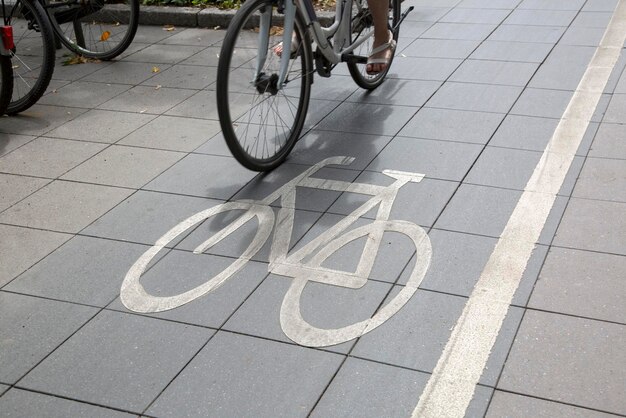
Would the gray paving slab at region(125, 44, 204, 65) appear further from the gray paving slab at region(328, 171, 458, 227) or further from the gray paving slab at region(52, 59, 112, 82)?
the gray paving slab at region(328, 171, 458, 227)

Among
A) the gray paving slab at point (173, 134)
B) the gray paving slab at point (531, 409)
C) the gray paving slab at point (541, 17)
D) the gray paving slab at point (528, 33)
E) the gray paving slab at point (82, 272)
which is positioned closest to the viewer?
the gray paving slab at point (531, 409)

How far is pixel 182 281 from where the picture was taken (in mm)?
4102

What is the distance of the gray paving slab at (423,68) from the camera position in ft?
22.0

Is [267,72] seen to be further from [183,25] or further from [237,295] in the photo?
[183,25]

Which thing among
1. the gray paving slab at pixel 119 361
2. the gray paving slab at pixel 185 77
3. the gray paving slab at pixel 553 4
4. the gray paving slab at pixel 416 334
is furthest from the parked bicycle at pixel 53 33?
the gray paving slab at pixel 416 334

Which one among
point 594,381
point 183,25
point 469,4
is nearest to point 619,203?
point 594,381

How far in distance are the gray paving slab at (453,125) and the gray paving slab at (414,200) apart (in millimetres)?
688

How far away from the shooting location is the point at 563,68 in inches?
258

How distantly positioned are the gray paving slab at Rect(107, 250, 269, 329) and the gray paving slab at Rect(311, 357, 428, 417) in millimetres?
705

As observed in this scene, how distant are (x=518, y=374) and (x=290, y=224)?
169cm

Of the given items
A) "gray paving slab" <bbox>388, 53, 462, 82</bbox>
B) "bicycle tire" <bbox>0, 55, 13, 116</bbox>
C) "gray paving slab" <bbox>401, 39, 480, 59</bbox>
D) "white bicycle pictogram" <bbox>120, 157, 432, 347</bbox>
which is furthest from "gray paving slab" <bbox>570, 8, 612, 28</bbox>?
"bicycle tire" <bbox>0, 55, 13, 116</bbox>

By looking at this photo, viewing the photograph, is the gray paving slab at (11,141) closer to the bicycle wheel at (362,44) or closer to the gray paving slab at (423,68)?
the bicycle wheel at (362,44)

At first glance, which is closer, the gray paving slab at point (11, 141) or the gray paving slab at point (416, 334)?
the gray paving slab at point (416, 334)

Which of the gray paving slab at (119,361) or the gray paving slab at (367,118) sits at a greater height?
the gray paving slab at (119,361)
